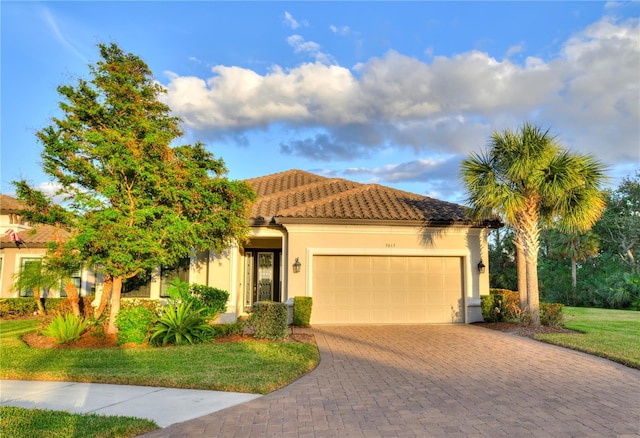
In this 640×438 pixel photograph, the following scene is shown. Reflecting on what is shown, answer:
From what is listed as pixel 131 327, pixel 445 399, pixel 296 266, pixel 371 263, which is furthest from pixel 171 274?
pixel 445 399

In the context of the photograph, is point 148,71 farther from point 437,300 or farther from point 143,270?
point 437,300

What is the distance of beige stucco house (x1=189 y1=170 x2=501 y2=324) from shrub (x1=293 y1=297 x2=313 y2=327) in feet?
1.79

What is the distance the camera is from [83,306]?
1205 cm

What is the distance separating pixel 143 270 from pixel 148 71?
5186mm

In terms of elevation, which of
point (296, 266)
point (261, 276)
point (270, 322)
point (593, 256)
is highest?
point (593, 256)

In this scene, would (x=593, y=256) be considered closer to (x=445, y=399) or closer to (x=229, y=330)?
(x=229, y=330)

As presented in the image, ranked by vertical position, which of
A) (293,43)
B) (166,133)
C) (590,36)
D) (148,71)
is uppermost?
(293,43)

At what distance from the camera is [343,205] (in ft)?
45.3

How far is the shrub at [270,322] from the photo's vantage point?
9469 mm

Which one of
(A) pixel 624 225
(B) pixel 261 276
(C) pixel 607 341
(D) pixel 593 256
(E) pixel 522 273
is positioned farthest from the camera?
(D) pixel 593 256

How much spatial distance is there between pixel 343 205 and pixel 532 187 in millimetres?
6008

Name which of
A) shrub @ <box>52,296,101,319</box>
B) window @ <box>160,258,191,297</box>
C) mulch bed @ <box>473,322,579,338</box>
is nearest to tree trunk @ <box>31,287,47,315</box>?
shrub @ <box>52,296,101,319</box>

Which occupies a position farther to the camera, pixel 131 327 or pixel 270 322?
pixel 270 322

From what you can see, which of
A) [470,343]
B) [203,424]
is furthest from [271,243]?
[203,424]
